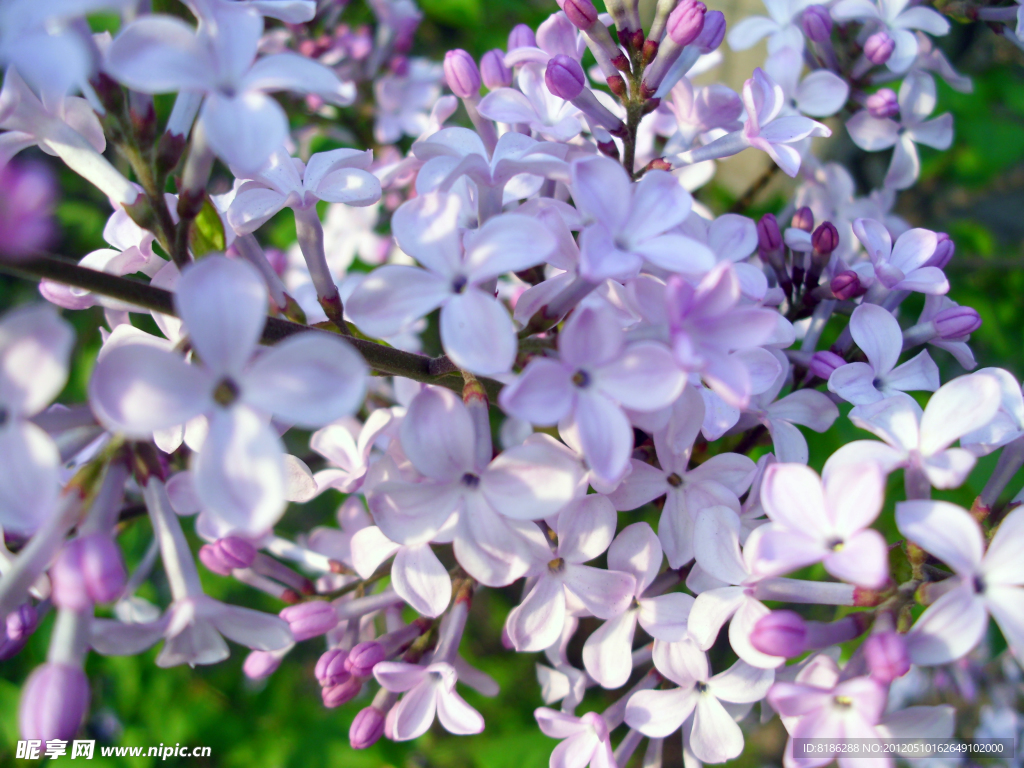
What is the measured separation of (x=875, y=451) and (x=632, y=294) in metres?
0.37

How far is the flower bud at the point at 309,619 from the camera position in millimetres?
1115

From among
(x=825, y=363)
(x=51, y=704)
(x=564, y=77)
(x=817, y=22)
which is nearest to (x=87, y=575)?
(x=51, y=704)

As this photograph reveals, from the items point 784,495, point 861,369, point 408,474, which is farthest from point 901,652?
point 408,474

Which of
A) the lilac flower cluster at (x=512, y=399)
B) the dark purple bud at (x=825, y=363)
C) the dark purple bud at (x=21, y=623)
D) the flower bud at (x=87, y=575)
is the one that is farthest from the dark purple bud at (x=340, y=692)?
the dark purple bud at (x=825, y=363)

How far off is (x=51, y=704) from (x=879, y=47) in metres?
1.70

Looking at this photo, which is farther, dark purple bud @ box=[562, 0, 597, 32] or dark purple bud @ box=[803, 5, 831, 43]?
dark purple bud @ box=[803, 5, 831, 43]

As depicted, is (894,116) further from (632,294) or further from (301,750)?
(301,750)

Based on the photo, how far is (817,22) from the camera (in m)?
1.38

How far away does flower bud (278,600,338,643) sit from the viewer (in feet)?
3.66

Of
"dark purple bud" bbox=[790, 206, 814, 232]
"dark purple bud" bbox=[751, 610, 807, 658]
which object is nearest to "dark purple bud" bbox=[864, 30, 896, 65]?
"dark purple bud" bbox=[790, 206, 814, 232]

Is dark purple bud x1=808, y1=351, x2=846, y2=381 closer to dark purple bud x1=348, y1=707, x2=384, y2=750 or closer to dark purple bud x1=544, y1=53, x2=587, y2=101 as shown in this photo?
dark purple bud x1=544, y1=53, x2=587, y2=101

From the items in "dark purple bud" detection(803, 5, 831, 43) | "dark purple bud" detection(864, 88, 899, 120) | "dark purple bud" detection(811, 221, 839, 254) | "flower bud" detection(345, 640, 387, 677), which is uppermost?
"dark purple bud" detection(803, 5, 831, 43)

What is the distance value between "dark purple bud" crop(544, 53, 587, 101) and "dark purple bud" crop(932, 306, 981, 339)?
68 cm

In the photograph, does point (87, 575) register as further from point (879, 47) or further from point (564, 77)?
point (879, 47)
